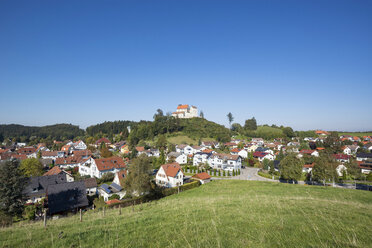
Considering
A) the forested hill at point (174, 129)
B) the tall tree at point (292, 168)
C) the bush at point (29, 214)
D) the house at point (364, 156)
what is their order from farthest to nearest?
1. the forested hill at point (174, 129)
2. the house at point (364, 156)
3. the tall tree at point (292, 168)
4. the bush at point (29, 214)

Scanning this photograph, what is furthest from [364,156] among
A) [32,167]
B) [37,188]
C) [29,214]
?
[32,167]

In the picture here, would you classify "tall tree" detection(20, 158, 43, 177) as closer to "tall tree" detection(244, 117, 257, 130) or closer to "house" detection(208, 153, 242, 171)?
"house" detection(208, 153, 242, 171)

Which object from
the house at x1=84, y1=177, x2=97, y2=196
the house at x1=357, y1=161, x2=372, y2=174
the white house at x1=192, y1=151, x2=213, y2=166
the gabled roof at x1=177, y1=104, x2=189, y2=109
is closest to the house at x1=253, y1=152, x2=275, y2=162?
the white house at x1=192, y1=151, x2=213, y2=166

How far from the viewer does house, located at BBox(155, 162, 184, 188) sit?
41000mm

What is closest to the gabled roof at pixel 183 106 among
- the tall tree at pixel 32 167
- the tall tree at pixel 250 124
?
the tall tree at pixel 250 124

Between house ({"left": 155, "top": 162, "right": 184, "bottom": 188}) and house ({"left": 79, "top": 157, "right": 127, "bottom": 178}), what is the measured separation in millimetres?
15448

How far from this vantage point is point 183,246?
210 inches

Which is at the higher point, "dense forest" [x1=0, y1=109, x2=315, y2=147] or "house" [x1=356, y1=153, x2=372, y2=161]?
"dense forest" [x1=0, y1=109, x2=315, y2=147]

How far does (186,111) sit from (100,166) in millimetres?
114423

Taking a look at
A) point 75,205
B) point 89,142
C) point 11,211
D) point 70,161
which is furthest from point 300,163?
point 89,142

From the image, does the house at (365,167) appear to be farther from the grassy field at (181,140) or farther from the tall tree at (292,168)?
the grassy field at (181,140)

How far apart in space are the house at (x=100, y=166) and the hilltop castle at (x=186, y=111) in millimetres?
107234

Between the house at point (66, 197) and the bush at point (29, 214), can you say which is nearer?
the bush at point (29, 214)

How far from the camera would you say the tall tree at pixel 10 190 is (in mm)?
19828
